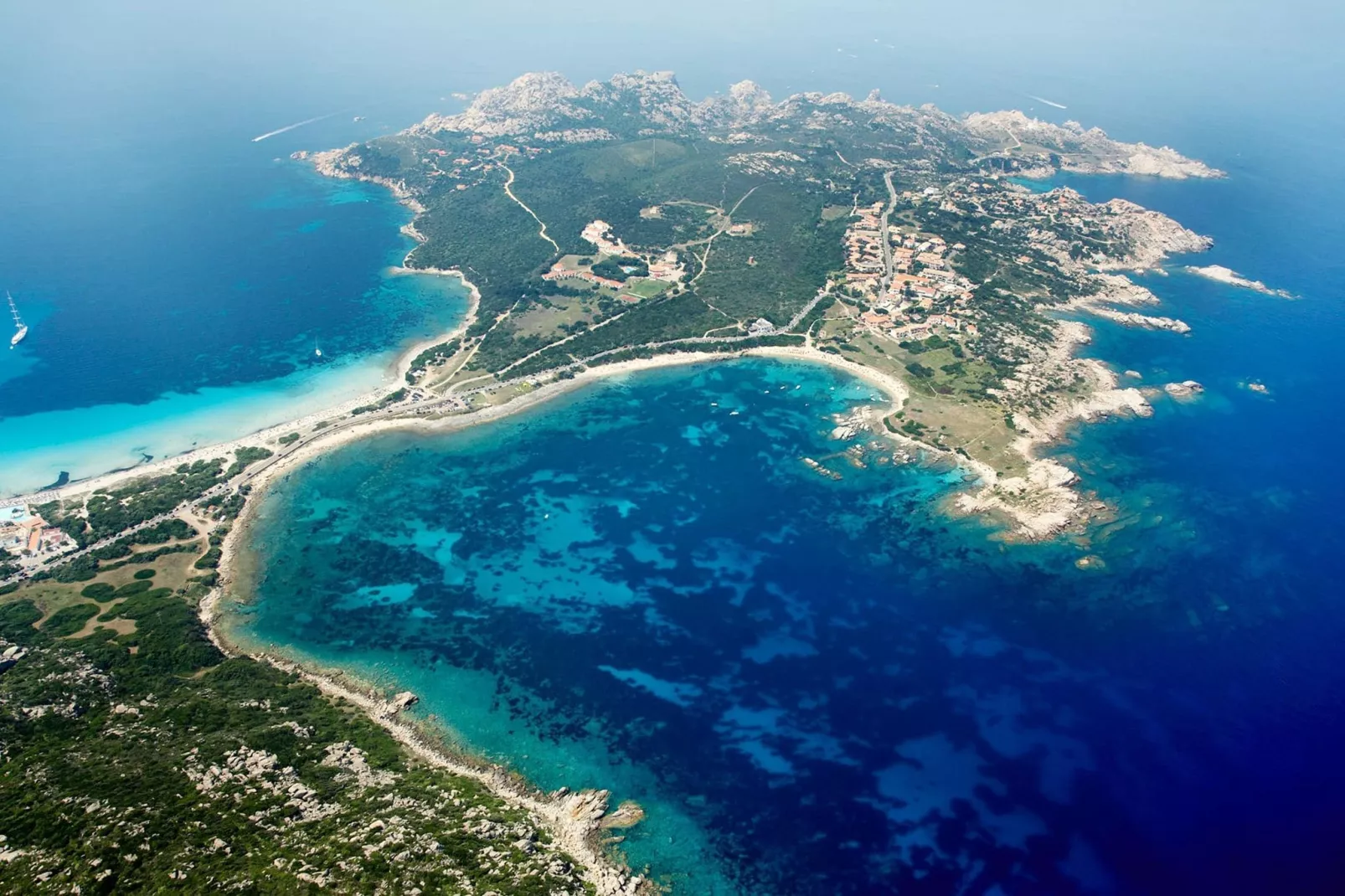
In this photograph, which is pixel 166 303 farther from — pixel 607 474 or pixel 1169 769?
pixel 1169 769

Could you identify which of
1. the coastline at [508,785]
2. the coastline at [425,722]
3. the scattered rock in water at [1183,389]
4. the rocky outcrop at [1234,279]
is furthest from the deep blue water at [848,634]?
the rocky outcrop at [1234,279]

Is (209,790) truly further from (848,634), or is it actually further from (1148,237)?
(1148,237)

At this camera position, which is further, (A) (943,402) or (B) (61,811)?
(A) (943,402)

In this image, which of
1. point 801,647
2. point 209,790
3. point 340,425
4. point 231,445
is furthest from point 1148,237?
point 209,790

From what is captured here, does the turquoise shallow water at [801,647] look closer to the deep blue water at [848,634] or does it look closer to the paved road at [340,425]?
the deep blue water at [848,634]

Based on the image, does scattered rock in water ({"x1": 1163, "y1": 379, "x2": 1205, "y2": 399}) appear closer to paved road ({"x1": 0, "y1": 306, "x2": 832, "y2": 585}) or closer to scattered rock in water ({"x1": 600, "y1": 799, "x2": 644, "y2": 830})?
paved road ({"x1": 0, "y1": 306, "x2": 832, "y2": 585})

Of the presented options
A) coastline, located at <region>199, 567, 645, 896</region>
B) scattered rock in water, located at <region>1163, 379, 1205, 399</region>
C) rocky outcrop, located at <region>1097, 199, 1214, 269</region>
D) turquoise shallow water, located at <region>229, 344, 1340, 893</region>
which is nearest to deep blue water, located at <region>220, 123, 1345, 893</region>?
turquoise shallow water, located at <region>229, 344, 1340, 893</region>

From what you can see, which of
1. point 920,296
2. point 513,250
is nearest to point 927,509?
point 920,296
